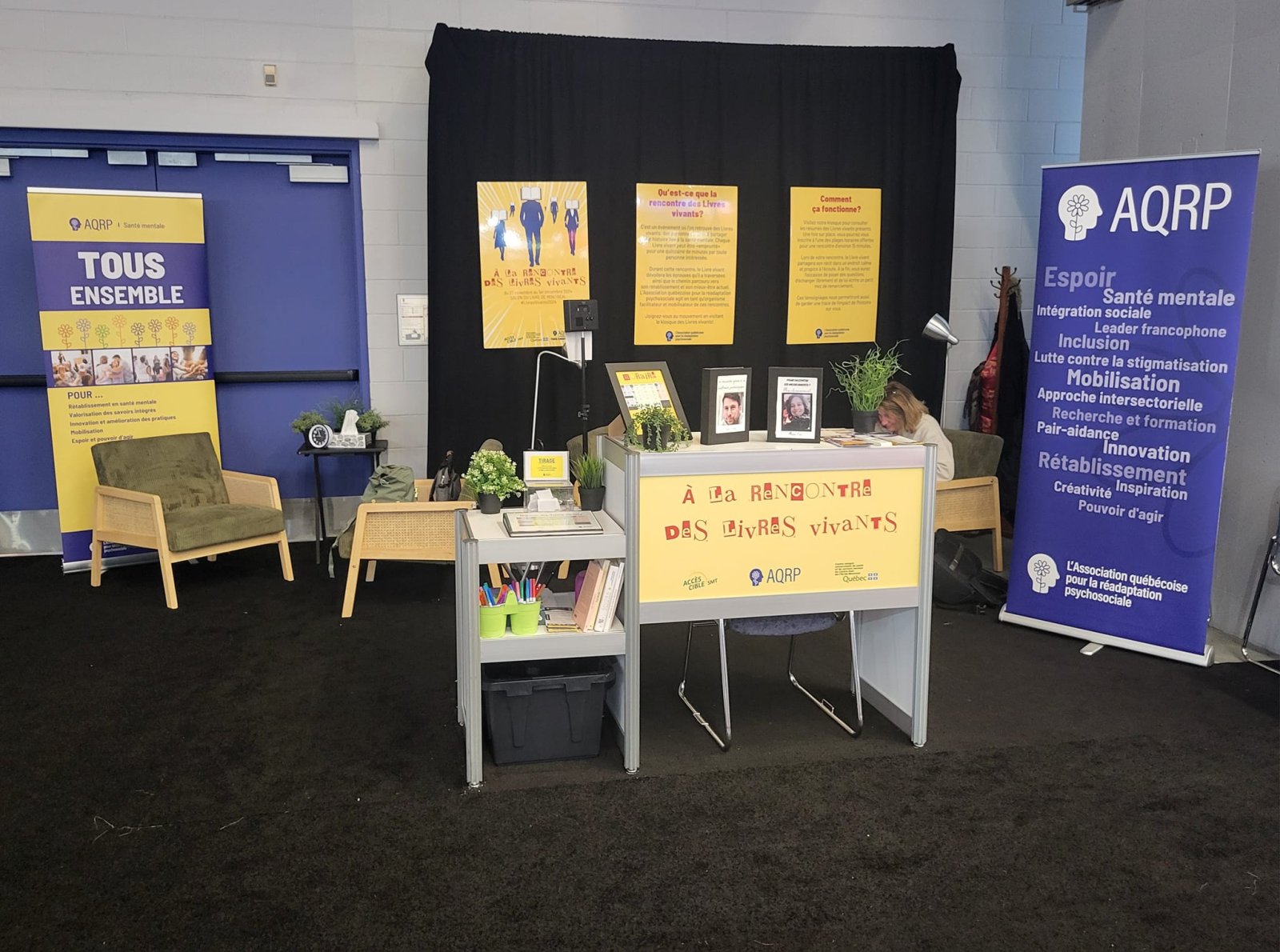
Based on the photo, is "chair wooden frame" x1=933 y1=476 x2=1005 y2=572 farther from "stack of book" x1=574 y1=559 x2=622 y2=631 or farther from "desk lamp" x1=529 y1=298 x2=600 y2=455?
"stack of book" x1=574 y1=559 x2=622 y2=631

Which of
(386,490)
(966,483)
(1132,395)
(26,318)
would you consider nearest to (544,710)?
(386,490)

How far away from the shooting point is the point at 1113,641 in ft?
14.2

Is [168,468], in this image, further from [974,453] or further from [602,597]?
[974,453]

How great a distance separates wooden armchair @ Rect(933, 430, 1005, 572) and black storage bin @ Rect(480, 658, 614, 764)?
244cm

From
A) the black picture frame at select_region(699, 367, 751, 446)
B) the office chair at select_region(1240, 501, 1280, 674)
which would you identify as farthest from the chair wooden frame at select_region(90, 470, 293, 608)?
the office chair at select_region(1240, 501, 1280, 674)

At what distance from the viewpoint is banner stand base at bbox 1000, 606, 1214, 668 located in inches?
162

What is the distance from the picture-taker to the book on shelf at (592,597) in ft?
10.5

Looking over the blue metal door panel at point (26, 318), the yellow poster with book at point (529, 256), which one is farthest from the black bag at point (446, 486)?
the blue metal door panel at point (26, 318)

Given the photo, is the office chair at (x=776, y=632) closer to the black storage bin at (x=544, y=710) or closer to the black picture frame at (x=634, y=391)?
the black storage bin at (x=544, y=710)

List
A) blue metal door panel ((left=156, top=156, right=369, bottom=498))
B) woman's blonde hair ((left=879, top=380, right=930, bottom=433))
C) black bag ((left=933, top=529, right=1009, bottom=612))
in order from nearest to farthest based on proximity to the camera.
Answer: woman's blonde hair ((left=879, top=380, right=930, bottom=433)), black bag ((left=933, top=529, right=1009, bottom=612)), blue metal door panel ((left=156, top=156, right=369, bottom=498))

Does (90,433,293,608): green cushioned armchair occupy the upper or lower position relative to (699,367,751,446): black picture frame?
lower

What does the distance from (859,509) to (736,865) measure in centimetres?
121

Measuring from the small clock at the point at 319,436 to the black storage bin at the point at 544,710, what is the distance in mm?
2791

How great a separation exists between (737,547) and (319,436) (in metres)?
3.24
